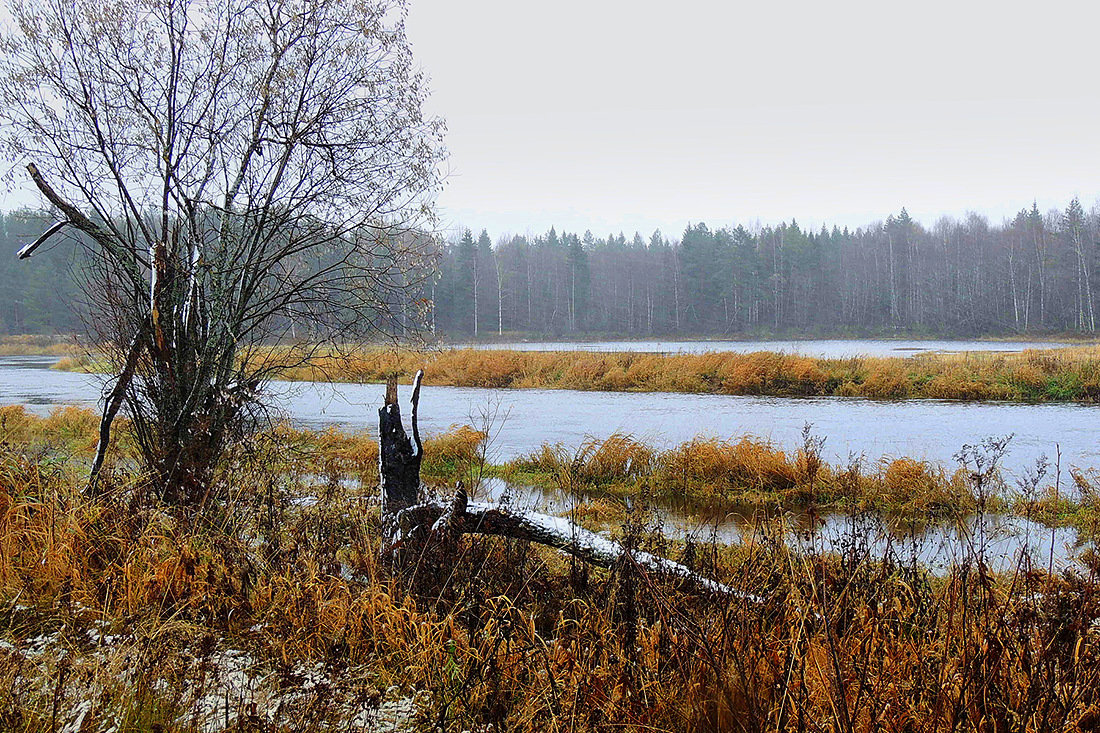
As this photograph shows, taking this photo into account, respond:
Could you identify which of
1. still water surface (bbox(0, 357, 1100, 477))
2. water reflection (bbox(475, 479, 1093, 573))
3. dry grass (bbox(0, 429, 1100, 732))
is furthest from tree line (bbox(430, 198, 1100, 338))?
dry grass (bbox(0, 429, 1100, 732))

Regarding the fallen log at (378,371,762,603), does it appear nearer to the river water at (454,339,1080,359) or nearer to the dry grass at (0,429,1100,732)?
the dry grass at (0,429,1100,732)

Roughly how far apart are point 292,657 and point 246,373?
14.9 ft

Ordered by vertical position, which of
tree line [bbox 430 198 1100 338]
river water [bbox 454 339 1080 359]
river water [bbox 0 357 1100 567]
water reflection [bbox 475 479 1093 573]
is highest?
tree line [bbox 430 198 1100 338]

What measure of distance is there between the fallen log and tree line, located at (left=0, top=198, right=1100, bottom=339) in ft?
176

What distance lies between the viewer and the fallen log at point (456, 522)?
4.71m

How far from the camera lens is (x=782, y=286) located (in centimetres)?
7131

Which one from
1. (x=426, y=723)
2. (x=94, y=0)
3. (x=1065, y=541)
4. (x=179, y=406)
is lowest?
(x=1065, y=541)

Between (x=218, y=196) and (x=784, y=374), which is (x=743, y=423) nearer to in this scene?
(x=784, y=374)

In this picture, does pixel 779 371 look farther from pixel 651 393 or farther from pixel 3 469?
pixel 3 469

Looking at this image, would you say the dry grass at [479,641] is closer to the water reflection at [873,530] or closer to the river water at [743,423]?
the water reflection at [873,530]

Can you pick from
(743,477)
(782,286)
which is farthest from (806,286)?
(743,477)

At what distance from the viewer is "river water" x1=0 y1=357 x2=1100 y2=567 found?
9156 mm

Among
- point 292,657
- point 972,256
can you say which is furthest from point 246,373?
point 972,256

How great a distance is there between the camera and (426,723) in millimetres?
3051
